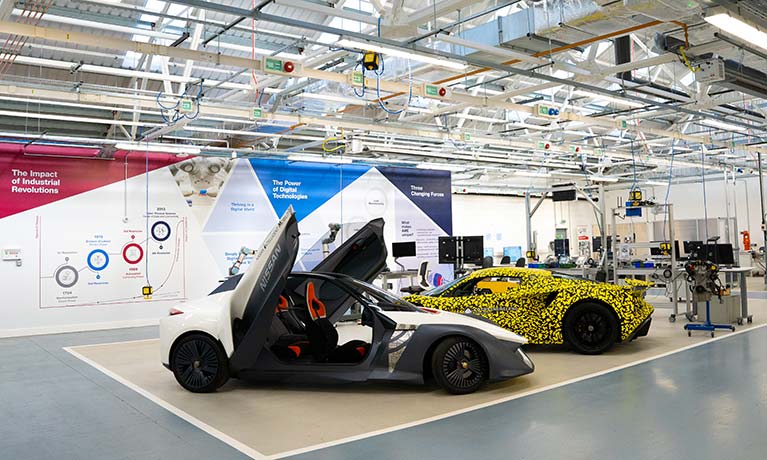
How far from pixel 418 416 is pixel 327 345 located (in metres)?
1.41

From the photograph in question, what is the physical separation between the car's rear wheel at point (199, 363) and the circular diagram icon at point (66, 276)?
6967 millimetres

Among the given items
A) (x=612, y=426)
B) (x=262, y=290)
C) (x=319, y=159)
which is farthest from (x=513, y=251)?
(x=612, y=426)

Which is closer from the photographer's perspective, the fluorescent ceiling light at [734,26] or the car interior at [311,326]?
the fluorescent ceiling light at [734,26]

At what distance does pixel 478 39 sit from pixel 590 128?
813cm

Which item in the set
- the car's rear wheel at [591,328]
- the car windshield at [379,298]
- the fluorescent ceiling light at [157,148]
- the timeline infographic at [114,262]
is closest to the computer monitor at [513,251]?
the timeline infographic at [114,262]

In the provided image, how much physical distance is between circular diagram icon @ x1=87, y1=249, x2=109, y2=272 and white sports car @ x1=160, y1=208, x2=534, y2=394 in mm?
6804

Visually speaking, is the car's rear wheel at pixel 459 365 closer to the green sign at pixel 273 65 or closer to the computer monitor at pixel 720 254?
the green sign at pixel 273 65

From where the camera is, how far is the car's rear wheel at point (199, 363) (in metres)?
5.88

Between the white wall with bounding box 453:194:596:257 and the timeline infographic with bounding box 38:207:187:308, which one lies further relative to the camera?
the white wall with bounding box 453:194:596:257

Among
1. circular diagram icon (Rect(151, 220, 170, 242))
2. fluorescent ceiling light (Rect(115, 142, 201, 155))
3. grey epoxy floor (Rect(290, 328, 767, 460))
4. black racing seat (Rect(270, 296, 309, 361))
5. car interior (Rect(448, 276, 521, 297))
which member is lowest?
grey epoxy floor (Rect(290, 328, 767, 460))

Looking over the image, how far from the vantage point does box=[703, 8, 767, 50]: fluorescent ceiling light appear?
5547 millimetres

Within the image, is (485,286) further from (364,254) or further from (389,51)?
(389,51)

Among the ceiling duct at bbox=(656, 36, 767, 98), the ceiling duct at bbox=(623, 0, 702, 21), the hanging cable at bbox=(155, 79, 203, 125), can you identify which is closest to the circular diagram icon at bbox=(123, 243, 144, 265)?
the hanging cable at bbox=(155, 79, 203, 125)

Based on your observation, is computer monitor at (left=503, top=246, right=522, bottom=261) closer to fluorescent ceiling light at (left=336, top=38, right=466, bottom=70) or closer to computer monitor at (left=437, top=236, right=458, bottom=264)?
computer monitor at (left=437, top=236, right=458, bottom=264)
